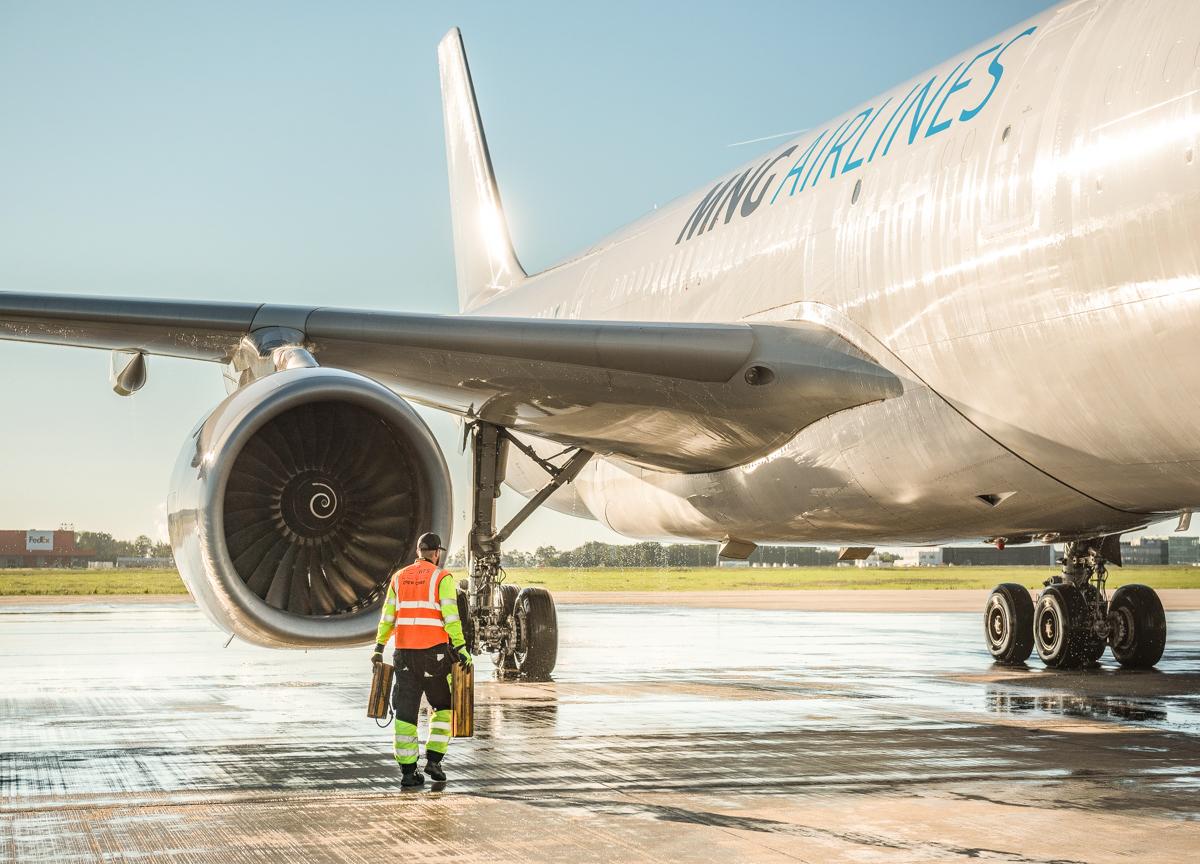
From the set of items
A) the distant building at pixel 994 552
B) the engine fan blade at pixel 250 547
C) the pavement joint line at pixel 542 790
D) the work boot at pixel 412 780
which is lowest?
the pavement joint line at pixel 542 790

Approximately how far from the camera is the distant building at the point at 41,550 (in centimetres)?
7706

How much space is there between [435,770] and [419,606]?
0.82m

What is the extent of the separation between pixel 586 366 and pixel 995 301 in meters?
2.68

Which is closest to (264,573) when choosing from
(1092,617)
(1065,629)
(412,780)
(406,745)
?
(406,745)

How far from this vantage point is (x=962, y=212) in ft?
25.8

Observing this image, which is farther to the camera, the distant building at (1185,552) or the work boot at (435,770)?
the distant building at (1185,552)

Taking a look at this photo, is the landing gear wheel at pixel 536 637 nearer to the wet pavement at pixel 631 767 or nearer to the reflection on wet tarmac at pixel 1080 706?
the wet pavement at pixel 631 767

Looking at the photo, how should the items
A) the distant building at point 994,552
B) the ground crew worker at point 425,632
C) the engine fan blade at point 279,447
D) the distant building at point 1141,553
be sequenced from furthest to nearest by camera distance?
the distant building at point 1141,553 → the distant building at point 994,552 → the engine fan blade at point 279,447 → the ground crew worker at point 425,632

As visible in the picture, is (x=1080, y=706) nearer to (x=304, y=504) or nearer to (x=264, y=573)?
(x=304, y=504)

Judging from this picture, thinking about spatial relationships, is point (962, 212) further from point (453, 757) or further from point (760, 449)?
point (453, 757)

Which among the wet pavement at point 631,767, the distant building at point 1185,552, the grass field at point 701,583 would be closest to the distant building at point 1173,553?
the distant building at point 1185,552

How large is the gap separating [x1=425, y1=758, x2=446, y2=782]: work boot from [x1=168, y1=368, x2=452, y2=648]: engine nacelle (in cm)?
71

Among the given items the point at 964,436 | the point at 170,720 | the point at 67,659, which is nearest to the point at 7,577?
the point at 67,659

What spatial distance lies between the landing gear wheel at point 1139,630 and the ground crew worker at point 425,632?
8.77 meters
